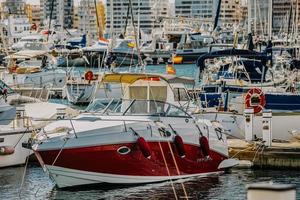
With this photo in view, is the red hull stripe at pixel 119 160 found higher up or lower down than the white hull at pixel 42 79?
higher up

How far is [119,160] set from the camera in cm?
2319

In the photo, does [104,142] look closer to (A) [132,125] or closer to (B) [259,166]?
(A) [132,125]

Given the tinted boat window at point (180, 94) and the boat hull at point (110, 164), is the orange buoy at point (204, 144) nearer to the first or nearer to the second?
the boat hull at point (110, 164)

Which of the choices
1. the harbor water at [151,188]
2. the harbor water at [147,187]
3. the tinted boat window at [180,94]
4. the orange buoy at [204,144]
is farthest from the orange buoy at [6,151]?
the orange buoy at [204,144]

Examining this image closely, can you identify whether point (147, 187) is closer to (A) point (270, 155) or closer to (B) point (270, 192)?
(A) point (270, 155)

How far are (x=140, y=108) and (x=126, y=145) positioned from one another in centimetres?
176

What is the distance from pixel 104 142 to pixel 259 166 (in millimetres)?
6151

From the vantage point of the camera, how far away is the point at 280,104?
38625 mm

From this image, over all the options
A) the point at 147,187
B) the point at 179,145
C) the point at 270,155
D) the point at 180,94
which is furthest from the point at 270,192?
the point at 180,94

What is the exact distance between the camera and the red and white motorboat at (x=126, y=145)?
22734mm

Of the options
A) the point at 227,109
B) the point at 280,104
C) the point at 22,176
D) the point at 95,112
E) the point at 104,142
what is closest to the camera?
the point at 104,142

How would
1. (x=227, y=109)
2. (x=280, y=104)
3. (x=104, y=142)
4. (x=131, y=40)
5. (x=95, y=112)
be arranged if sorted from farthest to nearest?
(x=131, y=40), (x=280, y=104), (x=227, y=109), (x=95, y=112), (x=104, y=142)

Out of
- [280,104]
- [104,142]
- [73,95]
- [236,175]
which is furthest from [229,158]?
[73,95]

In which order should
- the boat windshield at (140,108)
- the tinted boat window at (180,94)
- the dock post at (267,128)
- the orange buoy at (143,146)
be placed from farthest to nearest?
1. the tinted boat window at (180,94)
2. the dock post at (267,128)
3. the boat windshield at (140,108)
4. the orange buoy at (143,146)
